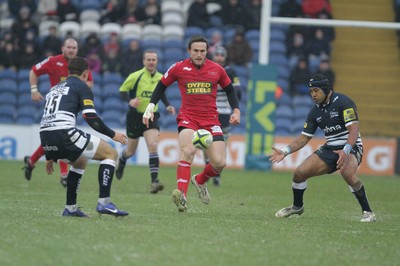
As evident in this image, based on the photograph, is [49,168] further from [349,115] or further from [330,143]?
[349,115]

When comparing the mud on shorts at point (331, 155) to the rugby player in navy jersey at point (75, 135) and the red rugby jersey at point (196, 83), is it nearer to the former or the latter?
the red rugby jersey at point (196, 83)

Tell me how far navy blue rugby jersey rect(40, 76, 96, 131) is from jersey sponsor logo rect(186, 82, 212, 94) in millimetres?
2199

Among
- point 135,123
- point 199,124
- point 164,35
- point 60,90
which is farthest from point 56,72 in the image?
point 164,35

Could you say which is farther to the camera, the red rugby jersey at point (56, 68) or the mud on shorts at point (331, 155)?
the red rugby jersey at point (56, 68)

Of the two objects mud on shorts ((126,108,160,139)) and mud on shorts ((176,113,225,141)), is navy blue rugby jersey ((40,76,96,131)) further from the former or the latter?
mud on shorts ((126,108,160,139))

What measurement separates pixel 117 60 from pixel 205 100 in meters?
13.3

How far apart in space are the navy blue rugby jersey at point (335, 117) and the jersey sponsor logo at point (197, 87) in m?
1.47

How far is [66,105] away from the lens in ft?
33.9

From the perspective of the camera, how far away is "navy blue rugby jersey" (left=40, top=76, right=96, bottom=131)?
10.3 meters

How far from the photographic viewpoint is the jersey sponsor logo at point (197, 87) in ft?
40.4

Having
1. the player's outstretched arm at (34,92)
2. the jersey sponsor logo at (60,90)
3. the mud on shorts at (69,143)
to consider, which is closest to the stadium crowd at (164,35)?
the player's outstretched arm at (34,92)

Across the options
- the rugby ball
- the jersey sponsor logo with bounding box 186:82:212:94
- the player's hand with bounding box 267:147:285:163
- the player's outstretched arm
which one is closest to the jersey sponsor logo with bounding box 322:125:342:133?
the player's hand with bounding box 267:147:285:163

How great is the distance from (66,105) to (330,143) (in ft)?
12.1

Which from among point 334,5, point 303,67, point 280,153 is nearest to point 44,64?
point 280,153
